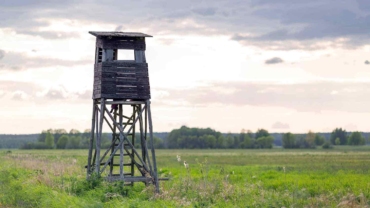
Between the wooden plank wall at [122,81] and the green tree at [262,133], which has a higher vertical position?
the green tree at [262,133]

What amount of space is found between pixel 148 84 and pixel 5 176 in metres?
7.92

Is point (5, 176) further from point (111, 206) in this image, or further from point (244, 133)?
point (244, 133)

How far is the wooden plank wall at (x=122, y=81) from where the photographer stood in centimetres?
2775

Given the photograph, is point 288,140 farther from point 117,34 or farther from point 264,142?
point 117,34

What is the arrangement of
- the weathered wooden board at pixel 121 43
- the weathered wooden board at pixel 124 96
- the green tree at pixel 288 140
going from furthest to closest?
the green tree at pixel 288 140 < the weathered wooden board at pixel 121 43 < the weathered wooden board at pixel 124 96

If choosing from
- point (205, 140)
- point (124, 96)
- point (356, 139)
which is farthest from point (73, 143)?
point (124, 96)

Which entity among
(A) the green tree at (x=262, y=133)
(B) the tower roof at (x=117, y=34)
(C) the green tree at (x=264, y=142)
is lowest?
(C) the green tree at (x=264, y=142)

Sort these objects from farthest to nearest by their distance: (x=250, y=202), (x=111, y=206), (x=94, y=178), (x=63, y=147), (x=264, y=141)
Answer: (x=264, y=141) → (x=63, y=147) → (x=94, y=178) → (x=250, y=202) → (x=111, y=206)

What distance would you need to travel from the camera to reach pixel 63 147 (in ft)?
533

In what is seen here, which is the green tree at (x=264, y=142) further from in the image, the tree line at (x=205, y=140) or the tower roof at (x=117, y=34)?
the tower roof at (x=117, y=34)

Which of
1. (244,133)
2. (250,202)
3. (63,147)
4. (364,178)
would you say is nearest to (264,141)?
(244,133)

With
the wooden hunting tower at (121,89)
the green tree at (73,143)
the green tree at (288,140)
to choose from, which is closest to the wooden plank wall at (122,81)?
the wooden hunting tower at (121,89)

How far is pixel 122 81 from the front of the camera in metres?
28.0

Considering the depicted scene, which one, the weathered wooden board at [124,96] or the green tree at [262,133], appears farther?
the green tree at [262,133]
